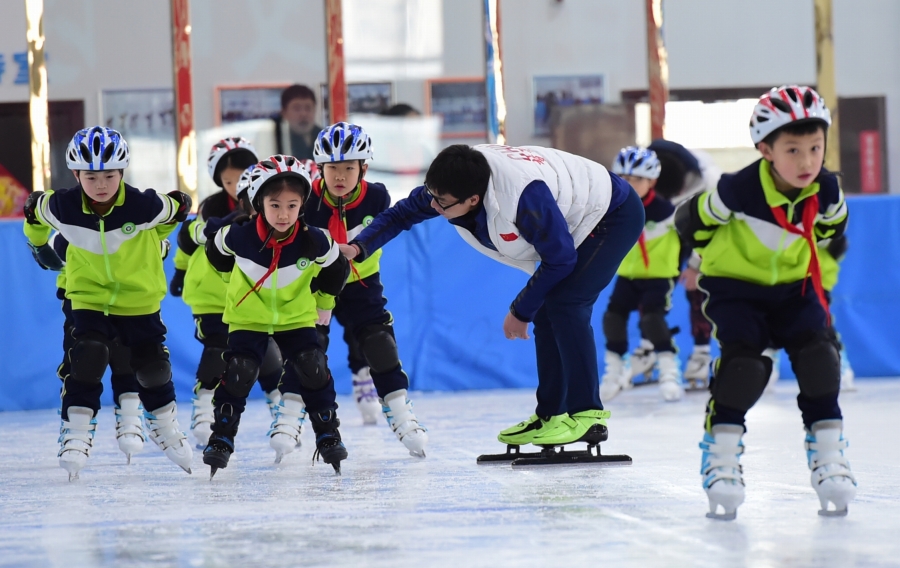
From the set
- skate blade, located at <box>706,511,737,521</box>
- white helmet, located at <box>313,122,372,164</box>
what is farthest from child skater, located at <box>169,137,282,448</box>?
skate blade, located at <box>706,511,737,521</box>

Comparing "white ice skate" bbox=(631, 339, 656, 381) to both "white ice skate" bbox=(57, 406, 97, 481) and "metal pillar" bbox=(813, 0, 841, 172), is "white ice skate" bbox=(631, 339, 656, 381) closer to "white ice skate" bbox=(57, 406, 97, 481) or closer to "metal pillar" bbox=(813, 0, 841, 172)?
"metal pillar" bbox=(813, 0, 841, 172)

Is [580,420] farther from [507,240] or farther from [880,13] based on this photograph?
[880,13]

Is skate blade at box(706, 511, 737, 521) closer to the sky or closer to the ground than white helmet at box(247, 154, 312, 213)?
closer to the ground

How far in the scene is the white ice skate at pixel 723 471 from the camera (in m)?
3.59

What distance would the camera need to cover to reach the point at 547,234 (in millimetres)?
4734

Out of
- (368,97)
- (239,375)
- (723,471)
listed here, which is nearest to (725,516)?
(723,471)

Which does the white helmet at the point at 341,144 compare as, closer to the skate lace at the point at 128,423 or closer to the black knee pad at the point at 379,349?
the black knee pad at the point at 379,349

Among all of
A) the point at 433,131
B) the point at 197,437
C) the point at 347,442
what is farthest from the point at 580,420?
the point at 433,131

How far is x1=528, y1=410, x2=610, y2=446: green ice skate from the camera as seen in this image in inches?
198

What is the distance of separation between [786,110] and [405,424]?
2.46 meters

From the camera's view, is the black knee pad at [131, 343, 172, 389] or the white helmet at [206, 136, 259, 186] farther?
the white helmet at [206, 136, 259, 186]

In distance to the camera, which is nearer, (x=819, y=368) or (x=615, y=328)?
(x=819, y=368)

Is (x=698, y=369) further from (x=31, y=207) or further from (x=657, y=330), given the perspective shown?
(x=31, y=207)

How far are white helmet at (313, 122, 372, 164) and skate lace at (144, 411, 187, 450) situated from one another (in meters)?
1.39
